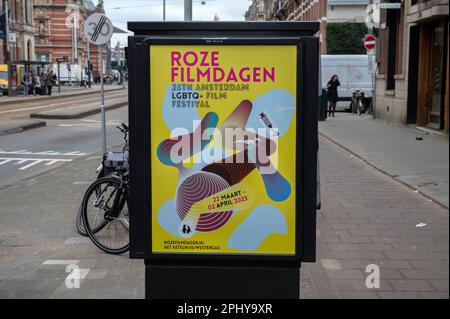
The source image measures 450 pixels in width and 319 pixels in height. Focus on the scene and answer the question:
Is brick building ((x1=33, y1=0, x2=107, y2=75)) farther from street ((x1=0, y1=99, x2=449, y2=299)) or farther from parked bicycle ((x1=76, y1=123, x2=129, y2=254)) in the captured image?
parked bicycle ((x1=76, y1=123, x2=129, y2=254))

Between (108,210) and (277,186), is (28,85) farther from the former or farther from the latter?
(277,186)

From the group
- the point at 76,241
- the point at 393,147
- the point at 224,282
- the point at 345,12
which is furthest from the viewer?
Result: the point at 345,12

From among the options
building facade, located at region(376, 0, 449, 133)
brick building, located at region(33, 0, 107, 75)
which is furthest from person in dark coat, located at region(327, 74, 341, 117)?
brick building, located at region(33, 0, 107, 75)

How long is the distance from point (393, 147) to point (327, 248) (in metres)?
8.94

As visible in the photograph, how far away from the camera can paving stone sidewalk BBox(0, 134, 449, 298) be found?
14.5ft

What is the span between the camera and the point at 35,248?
20.2ft

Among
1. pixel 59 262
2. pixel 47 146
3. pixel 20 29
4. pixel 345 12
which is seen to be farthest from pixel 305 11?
pixel 59 262

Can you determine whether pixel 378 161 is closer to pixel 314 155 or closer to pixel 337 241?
pixel 337 241

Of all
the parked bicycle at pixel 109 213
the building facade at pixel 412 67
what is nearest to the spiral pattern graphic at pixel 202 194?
the parked bicycle at pixel 109 213

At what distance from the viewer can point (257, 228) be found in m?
3.67

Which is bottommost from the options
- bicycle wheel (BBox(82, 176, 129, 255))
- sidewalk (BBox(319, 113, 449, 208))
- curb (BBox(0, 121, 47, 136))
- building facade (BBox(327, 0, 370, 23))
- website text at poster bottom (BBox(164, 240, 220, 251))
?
curb (BBox(0, 121, 47, 136))

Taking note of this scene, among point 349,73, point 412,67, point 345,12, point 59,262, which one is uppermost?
point 345,12

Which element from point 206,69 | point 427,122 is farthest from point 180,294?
point 427,122

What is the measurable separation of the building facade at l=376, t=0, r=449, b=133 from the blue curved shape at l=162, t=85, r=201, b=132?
1389cm
